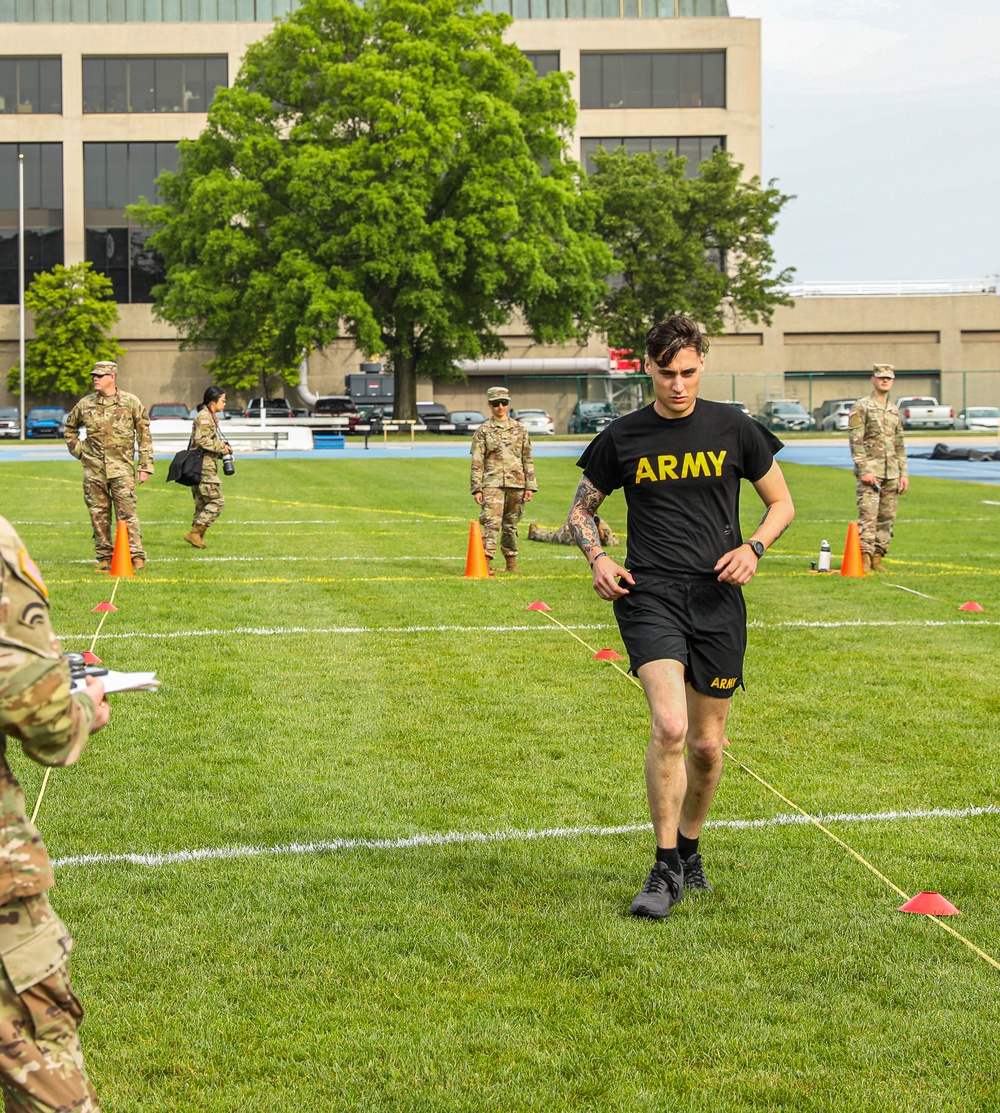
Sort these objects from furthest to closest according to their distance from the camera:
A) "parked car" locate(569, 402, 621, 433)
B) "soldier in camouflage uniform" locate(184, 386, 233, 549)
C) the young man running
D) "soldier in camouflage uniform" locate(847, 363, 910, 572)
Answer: "parked car" locate(569, 402, 621, 433)
"soldier in camouflage uniform" locate(184, 386, 233, 549)
"soldier in camouflage uniform" locate(847, 363, 910, 572)
the young man running

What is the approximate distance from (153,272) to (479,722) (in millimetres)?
70302

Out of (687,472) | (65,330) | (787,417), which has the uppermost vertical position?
(65,330)

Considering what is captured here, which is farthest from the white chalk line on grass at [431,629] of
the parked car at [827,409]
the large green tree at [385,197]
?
the parked car at [827,409]

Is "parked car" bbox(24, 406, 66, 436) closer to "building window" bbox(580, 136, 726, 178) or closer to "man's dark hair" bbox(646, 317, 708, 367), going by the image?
"building window" bbox(580, 136, 726, 178)

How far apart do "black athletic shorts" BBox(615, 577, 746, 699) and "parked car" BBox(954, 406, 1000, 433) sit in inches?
2321

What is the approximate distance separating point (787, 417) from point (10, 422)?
32.5 meters

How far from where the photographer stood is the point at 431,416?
206 feet

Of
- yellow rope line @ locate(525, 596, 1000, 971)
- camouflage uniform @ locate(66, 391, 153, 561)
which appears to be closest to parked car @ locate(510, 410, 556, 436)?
camouflage uniform @ locate(66, 391, 153, 561)

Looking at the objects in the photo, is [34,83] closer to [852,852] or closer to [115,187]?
[115,187]

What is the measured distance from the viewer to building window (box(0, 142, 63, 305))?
73562mm

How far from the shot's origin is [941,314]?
3214 inches

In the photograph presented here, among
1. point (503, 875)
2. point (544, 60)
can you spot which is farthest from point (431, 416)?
point (503, 875)

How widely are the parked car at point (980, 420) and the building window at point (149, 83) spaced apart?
3966 cm

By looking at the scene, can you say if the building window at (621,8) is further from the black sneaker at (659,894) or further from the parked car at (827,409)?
the black sneaker at (659,894)
